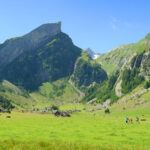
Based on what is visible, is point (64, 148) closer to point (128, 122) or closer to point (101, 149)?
point (101, 149)

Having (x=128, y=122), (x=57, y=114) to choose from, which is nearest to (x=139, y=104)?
(x=57, y=114)

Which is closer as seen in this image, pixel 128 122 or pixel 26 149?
pixel 26 149

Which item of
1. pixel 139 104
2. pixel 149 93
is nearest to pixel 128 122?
pixel 139 104

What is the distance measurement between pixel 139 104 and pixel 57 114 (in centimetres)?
8498

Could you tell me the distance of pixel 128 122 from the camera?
63.1m

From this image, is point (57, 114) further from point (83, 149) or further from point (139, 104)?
point (83, 149)

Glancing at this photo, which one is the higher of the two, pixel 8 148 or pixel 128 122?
pixel 8 148

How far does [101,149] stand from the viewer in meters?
17.5

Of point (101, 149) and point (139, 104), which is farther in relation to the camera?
point (139, 104)

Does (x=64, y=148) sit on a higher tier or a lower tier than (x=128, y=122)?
higher

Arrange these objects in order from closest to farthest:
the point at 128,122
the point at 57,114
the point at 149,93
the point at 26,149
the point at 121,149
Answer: the point at 26,149 → the point at 121,149 → the point at 128,122 → the point at 57,114 → the point at 149,93

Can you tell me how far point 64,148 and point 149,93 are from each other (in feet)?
614

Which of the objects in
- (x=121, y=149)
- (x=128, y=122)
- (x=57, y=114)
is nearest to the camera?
(x=121, y=149)

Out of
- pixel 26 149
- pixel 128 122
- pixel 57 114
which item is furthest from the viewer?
pixel 57 114
